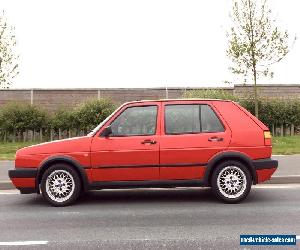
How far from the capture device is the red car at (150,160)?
21.5 feet

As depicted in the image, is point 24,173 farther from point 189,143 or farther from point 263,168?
point 263,168

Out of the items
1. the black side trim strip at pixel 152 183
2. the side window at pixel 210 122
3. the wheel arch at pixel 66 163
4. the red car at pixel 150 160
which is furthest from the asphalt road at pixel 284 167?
the black side trim strip at pixel 152 183

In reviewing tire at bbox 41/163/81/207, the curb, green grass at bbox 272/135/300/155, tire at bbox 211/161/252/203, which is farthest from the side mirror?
green grass at bbox 272/135/300/155

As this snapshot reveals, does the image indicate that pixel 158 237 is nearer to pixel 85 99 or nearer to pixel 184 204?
pixel 184 204

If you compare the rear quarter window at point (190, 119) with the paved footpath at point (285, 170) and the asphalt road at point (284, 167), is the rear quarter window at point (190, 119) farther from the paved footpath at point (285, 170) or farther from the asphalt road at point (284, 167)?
the asphalt road at point (284, 167)

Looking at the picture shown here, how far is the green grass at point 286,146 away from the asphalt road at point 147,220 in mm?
5363

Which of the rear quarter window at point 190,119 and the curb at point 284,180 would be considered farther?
the curb at point 284,180

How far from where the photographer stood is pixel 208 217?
5805mm

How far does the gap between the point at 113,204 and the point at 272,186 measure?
11.1 feet

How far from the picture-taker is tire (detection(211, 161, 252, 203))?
21.6 feet

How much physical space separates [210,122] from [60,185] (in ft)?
8.75

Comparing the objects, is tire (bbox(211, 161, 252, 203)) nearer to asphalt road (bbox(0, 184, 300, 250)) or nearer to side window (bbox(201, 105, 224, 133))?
asphalt road (bbox(0, 184, 300, 250))

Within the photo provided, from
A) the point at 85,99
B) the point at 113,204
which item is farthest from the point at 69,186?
the point at 85,99

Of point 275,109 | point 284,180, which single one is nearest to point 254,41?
point 275,109
